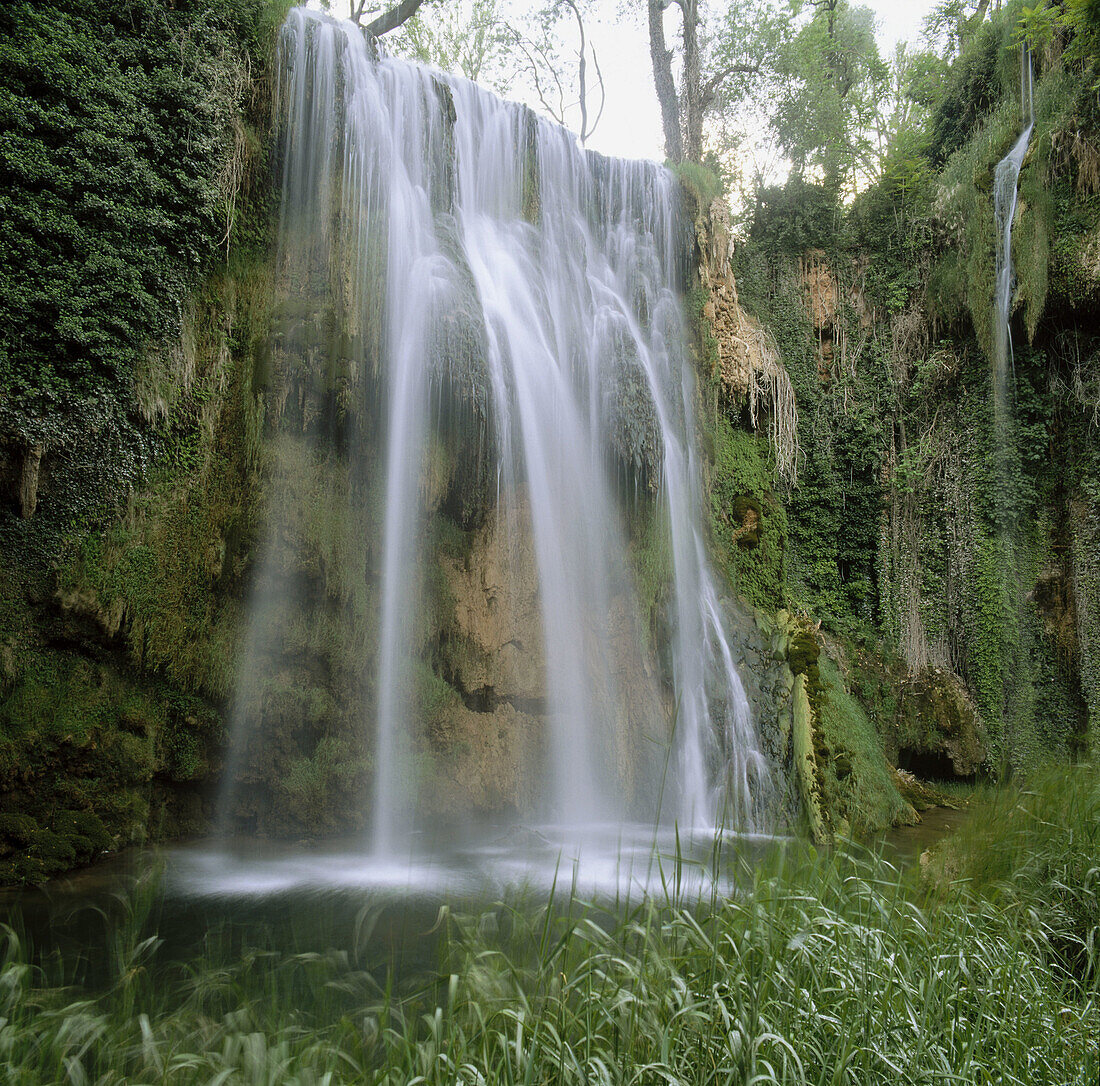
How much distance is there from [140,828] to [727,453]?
8.22 metres

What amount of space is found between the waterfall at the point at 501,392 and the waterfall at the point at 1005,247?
537cm

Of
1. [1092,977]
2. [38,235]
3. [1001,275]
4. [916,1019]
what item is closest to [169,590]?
[38,235]

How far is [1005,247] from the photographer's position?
423 inches

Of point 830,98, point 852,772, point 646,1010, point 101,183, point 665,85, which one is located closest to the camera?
point 646,1010

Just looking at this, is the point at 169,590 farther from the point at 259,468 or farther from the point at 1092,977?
the point at 1092,977

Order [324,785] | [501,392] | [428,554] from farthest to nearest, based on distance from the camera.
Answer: [501,392]
[428,554]
[324,785]

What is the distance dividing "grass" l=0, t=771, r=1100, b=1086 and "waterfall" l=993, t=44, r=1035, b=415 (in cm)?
1009

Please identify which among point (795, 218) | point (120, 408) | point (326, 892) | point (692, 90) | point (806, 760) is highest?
point (692, 90)

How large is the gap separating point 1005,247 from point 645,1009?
1224 centimetres

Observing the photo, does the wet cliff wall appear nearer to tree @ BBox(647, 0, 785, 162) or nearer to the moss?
the moss

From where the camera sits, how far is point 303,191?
731 cm

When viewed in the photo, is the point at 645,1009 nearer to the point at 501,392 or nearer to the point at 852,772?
the point at 501,392

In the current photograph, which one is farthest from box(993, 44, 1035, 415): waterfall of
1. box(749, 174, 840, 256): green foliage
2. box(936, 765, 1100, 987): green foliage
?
box(936, 765, 1100, 987): green foliage

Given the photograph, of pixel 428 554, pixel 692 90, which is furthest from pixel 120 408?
pixel 692 90
